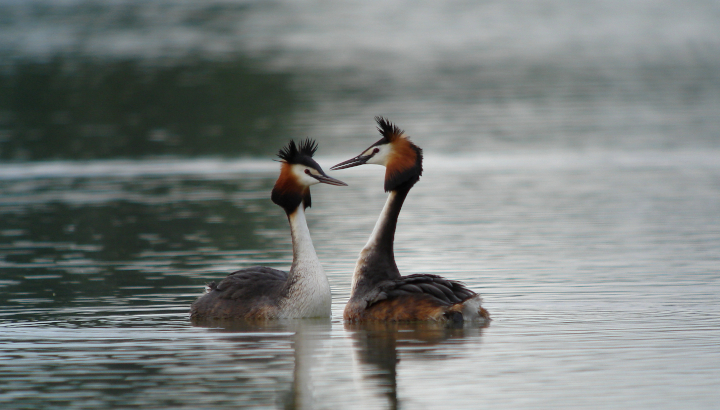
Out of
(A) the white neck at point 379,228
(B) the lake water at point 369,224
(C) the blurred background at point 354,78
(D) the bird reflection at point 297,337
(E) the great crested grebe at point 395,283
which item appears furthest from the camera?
(C) the blurred background at point 354,78

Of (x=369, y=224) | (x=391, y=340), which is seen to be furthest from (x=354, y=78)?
(x=391, y=340)

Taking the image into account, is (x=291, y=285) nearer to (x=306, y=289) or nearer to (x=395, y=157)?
(x=306, y=289)

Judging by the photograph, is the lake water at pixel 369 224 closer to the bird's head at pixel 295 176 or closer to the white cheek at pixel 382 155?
the bird's head at pixel 295 176

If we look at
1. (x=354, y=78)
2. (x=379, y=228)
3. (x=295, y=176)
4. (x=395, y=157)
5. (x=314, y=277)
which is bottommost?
(x=314, y=277)

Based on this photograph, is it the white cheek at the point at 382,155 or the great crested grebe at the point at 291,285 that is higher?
the white cheek at the point at 382,155

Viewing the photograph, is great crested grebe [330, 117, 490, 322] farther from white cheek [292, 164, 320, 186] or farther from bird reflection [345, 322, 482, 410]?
white cheek [292, 164, 320, 186]

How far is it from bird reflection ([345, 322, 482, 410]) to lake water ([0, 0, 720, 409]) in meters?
0.06

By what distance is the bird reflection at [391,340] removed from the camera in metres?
10.2

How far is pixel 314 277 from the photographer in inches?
519

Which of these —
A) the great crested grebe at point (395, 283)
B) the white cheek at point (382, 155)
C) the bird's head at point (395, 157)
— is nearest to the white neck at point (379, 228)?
the great crested grebe at point (395, 283)

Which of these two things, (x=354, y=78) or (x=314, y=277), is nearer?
(x=314, y=277)

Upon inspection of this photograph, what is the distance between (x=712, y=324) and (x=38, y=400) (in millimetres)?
6751

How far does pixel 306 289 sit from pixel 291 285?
0.72ft

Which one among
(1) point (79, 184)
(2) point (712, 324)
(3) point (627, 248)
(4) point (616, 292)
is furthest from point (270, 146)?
(2) point (712, 324)
